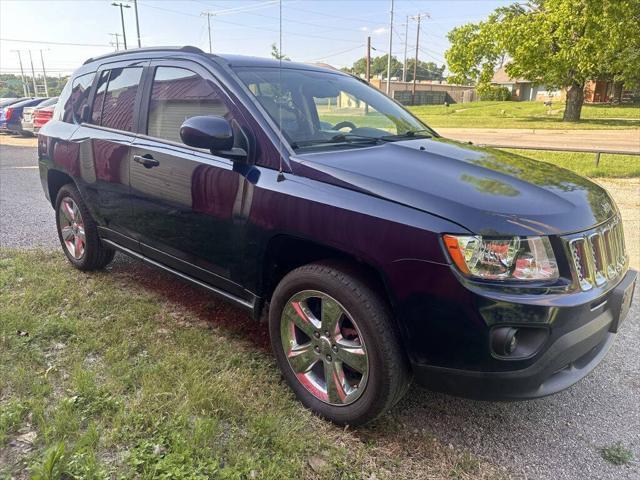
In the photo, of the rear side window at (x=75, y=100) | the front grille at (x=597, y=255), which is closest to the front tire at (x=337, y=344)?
the front grille at (x=597, y=255)

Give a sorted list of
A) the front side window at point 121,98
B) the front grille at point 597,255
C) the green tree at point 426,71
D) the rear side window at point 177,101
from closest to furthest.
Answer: the front grille at point 597,255 → the rear side window at point 177,101 → the front side window at point 121,98 → the green tree at point 426,71

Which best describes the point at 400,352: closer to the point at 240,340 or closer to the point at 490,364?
the point at 490,364

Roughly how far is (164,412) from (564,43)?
27974 millimetres

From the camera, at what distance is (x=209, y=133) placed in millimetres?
2629

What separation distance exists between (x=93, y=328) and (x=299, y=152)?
1.92 m

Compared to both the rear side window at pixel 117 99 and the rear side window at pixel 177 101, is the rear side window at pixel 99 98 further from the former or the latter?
the rear side window at pixel 177 101

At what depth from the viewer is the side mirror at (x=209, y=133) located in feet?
8.65

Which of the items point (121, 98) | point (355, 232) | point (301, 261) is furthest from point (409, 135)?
point (121, 98)

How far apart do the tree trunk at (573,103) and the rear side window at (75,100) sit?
29604mm

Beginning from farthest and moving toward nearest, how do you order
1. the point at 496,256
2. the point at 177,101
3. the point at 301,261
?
1. the point at 177,101
2. the point at 301,261
3. the point at 496,256

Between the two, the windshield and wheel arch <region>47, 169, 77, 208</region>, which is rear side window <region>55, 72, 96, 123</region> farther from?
the windshield

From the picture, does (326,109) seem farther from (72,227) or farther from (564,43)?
(564,43)

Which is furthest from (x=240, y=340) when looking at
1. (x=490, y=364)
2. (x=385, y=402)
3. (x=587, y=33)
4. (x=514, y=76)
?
(x=514, y=76)

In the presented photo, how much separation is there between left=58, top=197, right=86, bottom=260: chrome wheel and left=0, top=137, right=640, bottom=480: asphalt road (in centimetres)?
309
